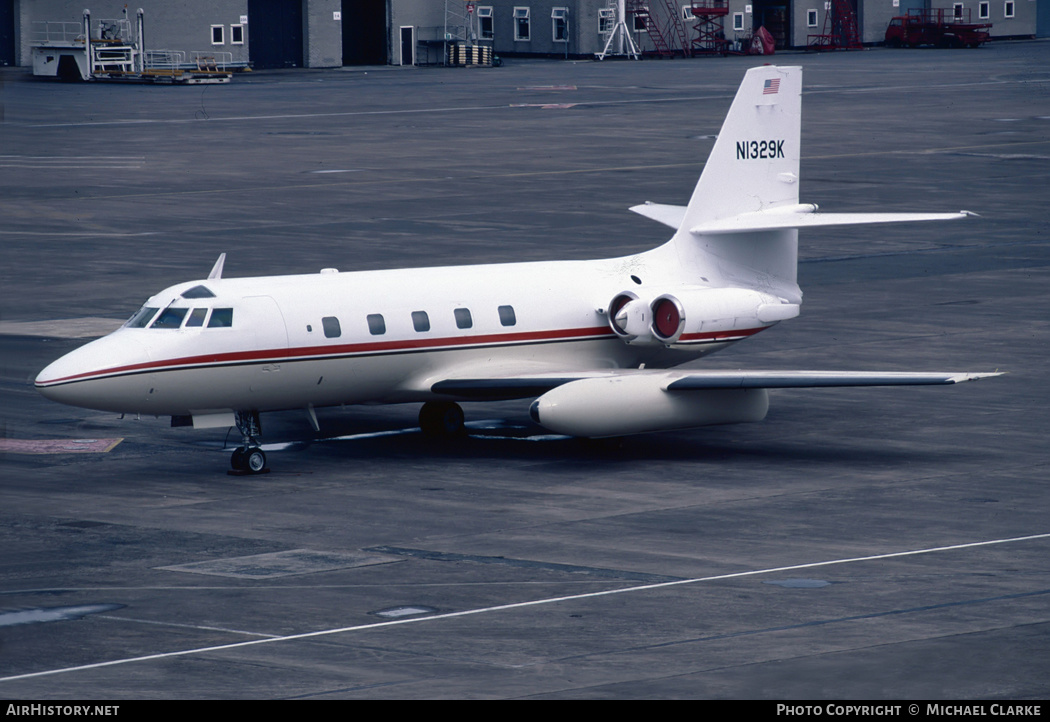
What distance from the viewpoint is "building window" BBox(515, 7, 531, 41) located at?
13325cm

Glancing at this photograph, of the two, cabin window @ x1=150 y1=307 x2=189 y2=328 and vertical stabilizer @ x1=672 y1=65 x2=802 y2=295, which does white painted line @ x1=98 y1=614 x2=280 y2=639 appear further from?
vertical stabilizer @ x1=672 y1=65 x2=802 y2=295

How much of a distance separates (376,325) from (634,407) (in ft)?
13.7

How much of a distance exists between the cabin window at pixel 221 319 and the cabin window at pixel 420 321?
303 centimetres

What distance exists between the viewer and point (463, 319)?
1118 inches

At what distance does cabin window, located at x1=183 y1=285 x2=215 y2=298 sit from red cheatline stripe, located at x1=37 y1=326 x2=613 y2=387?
40.9 inches

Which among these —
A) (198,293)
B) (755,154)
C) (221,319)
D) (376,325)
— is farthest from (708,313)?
(198,293)

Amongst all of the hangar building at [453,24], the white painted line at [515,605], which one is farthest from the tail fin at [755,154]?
the hangar building at [453,24]

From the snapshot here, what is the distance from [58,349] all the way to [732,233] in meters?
14.2

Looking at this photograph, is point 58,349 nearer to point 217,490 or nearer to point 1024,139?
point 217,490

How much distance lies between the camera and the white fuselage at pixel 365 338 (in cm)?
2591

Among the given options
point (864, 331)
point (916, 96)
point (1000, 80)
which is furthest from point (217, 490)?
point (1000, 80)

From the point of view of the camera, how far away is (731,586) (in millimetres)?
20250

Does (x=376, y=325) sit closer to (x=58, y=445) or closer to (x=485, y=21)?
(x=58, y=445)

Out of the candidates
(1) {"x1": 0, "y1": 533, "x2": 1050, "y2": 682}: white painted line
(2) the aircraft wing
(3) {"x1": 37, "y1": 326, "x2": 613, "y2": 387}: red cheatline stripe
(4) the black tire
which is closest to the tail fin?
(3) {"x1": 37, "y1": 326, "x2": 613, "y2": 387}: red cheatline stripe
